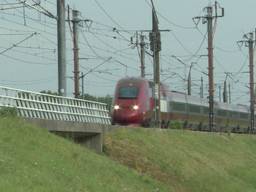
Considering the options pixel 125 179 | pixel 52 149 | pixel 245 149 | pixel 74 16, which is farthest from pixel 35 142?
pixel 74 16

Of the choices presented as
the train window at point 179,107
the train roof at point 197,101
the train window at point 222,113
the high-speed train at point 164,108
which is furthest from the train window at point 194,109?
the train window at point 222,113

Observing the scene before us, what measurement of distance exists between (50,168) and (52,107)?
840 centimetres

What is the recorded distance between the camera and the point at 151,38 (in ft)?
131

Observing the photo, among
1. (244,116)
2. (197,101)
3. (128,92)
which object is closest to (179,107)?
(197,101)

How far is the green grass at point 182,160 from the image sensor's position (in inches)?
988

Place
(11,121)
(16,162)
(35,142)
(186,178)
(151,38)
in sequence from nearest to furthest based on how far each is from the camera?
(16,162)
(35,142)
(11,121)
(186,178)
(151,38)

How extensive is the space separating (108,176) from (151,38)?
74.4ft

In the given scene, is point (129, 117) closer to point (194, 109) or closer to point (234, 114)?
point (194, 109)

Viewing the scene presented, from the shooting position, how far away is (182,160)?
28688 millimetres

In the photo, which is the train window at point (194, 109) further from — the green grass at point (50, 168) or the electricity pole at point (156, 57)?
the green grass at point (50, 168)

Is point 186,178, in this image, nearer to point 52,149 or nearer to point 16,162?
point 52,149

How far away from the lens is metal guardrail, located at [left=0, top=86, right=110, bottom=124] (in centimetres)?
2041

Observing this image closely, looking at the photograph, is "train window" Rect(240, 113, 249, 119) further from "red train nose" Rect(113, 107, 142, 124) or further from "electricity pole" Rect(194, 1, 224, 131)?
"red train nose" Rect(113, 107, 142, 124)

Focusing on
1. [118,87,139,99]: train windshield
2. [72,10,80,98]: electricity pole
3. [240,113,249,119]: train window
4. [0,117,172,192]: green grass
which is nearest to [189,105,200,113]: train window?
[72,10,80,98]: electricity pole
